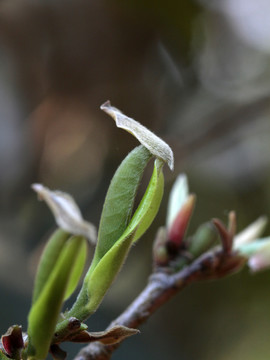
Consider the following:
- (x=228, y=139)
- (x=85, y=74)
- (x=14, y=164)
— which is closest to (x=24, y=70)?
(x=85, y=74)

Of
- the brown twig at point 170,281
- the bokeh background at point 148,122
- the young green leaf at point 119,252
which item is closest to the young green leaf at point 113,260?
the young green leaf at point 119,252

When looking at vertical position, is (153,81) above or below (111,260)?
above

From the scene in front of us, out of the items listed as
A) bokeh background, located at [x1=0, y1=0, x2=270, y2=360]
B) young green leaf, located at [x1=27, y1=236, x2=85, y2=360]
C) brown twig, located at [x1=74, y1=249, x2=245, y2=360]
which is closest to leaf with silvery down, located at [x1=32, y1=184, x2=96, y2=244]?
young green leaf, located at [x1=27, y1=236, x2=85, y2=360]

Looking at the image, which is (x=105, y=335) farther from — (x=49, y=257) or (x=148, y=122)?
A: (x=148, y=122)

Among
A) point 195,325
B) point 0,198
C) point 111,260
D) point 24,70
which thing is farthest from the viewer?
point 24,70

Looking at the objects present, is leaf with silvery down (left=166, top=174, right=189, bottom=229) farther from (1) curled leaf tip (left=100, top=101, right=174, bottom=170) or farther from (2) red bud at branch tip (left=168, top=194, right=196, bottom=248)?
(1) curled leaf tip (left=100, top=101, right=174, bottom=170)

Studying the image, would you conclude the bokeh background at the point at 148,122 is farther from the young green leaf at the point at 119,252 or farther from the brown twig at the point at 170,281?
the young green leaf at the point at 119,252

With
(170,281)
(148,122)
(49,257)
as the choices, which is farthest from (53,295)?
(148,122)

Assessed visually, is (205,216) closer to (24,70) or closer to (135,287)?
(135,287)
